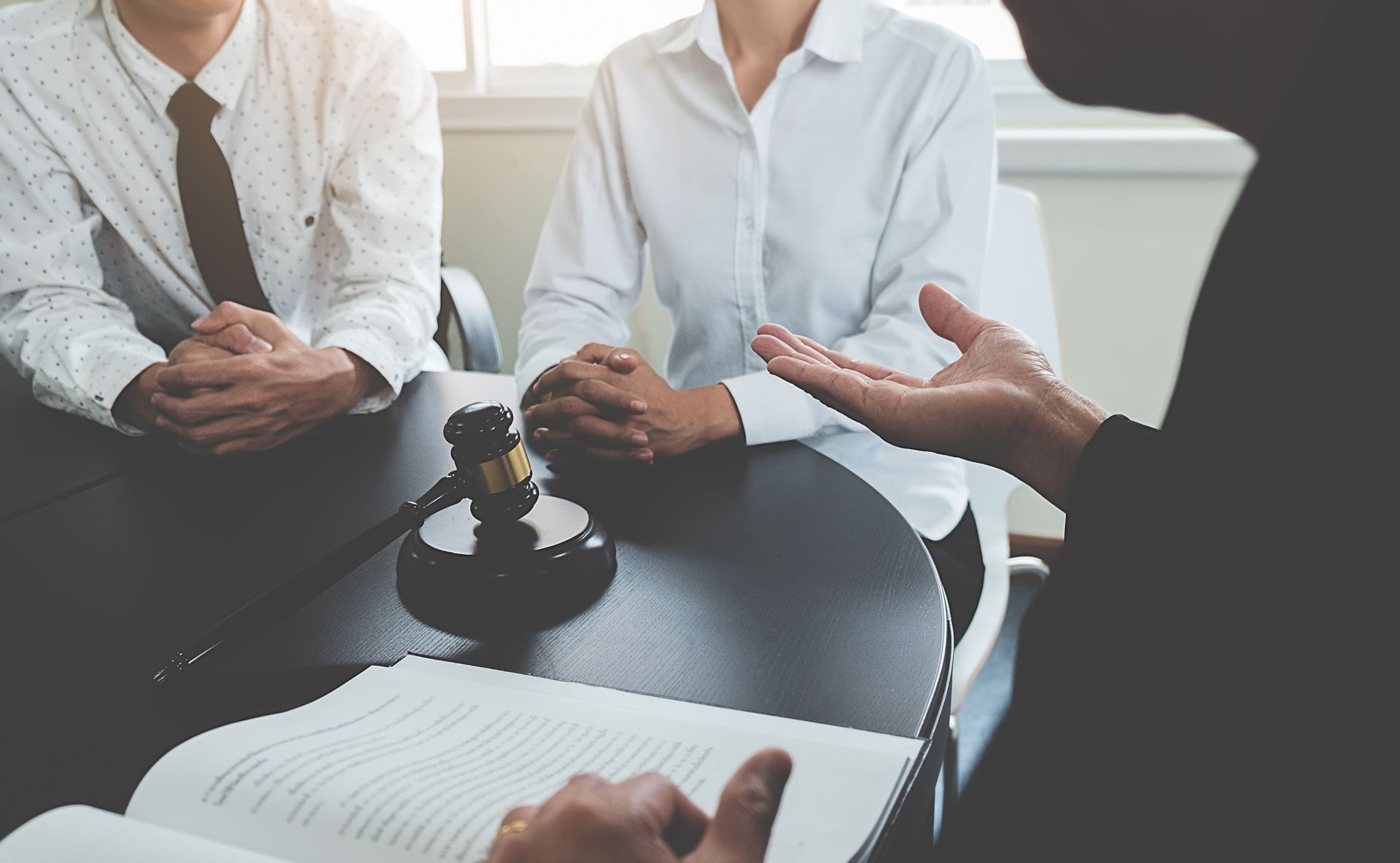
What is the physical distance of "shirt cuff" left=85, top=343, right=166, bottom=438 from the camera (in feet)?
3.96

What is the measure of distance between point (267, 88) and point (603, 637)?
3.98ft

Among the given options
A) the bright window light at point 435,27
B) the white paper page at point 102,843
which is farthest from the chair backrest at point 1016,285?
the bright window light at point 435,27

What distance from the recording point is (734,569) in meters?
0.81

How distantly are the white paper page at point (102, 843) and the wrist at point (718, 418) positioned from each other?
2.28 ft

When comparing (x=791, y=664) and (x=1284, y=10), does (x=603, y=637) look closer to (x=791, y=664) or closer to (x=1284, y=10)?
Result: (x=791, y=664)

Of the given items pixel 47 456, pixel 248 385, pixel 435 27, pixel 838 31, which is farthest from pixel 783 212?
pixel 435 27

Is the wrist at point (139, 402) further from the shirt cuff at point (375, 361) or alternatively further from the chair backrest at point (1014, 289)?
the chair backrest at point (1014, 289)

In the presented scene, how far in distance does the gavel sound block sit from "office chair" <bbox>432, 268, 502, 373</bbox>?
958 mm

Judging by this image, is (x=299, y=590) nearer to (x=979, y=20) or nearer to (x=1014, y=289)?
(x=1014, y=289)

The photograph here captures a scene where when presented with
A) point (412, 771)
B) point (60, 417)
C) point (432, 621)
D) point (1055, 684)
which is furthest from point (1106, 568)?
point (60, 417)

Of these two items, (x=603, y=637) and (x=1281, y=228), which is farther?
(x=603, y=637)

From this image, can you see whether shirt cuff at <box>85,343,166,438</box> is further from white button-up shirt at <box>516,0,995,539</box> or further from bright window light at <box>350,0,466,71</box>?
bright window light at <box>350,0,466,71</box>

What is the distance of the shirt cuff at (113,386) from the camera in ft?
3.96

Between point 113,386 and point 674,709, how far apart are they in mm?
908
